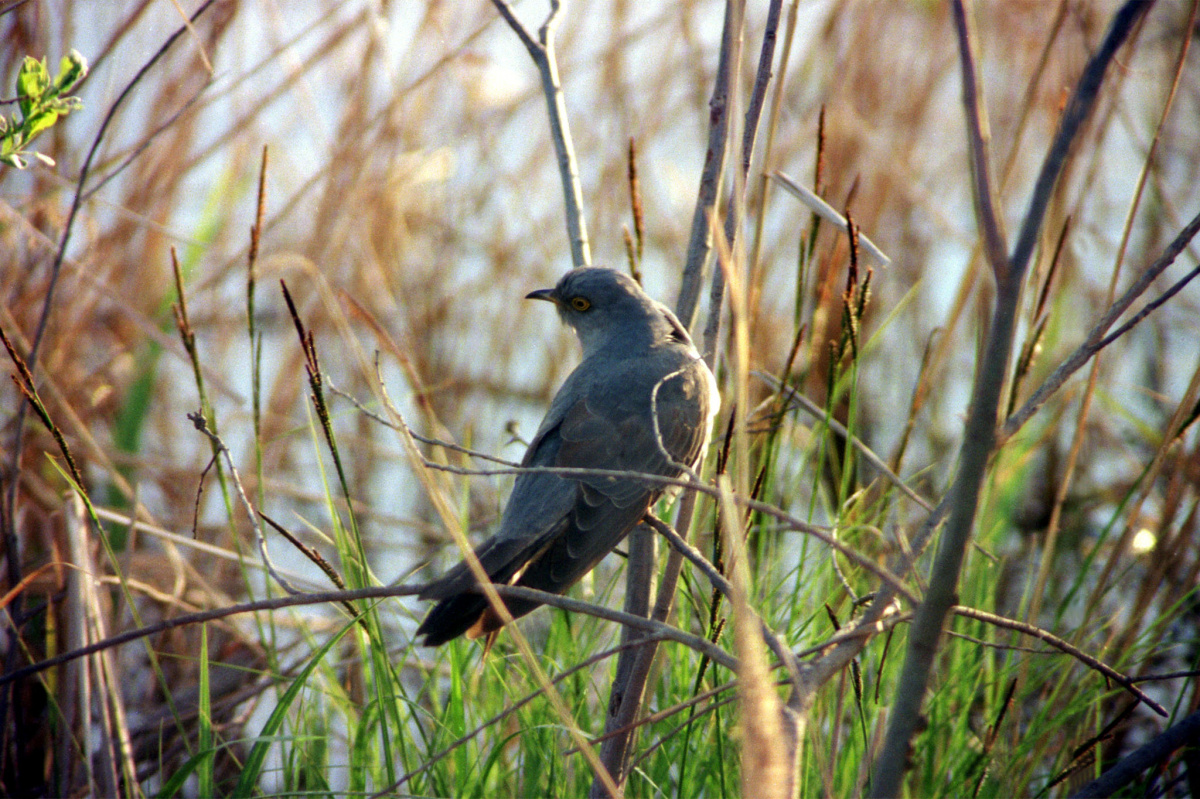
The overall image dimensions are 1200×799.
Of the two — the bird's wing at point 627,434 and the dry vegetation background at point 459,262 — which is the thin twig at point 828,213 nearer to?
the bird's wing at point 627,434

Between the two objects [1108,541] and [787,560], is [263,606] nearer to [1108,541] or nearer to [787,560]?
[787,560]

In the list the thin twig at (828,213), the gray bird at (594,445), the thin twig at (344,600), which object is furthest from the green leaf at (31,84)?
the thin twig at (828,213)

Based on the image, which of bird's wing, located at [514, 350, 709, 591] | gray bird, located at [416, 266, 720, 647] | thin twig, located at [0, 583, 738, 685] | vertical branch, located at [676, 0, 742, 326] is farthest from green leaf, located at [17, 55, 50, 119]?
bird's wing, located at [514, 350, 709, 591]

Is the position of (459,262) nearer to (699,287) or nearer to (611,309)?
(611,309)

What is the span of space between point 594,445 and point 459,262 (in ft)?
9.57

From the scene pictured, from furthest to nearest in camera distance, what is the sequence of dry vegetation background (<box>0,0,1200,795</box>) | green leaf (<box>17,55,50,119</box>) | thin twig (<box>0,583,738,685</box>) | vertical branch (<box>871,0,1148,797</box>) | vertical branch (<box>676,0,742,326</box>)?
dry vegetation background (<box>0,0,1200,795</box>) → vertical branch (<box>676,0,742,326</box>) → green leaf (<box>17,55,50,119</box>) → thin twig (<box>0,583,738,685</box>) → vertical branch (<box>871,0,1148,797</box>)

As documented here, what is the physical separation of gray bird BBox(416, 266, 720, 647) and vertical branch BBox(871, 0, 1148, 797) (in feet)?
2.37

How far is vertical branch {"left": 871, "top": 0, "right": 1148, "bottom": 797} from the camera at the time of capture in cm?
98

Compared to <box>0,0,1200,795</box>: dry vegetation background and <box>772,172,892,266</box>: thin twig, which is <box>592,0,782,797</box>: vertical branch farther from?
<box>0,0,1200,795</box>: dry vegetation background

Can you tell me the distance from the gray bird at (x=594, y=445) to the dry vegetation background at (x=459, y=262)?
710 millimetres

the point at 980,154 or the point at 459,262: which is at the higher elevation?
the point at 459,262

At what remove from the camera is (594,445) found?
244 centimetres

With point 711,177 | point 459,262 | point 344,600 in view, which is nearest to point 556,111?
point 711,177

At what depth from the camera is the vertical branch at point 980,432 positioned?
981 mm
